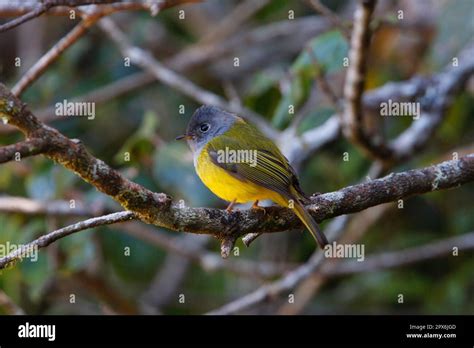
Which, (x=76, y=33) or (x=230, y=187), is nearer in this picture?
(x=230, y=187)

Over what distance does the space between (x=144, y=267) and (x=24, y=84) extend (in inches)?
112

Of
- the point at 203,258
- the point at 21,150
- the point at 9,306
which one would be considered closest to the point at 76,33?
the point at 9,306

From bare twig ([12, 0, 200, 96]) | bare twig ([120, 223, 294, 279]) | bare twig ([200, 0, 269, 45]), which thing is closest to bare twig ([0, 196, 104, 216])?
bare twig ([120, 223, 294, 279])

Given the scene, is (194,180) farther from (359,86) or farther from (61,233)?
(61,233)

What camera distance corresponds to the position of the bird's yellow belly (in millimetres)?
3945

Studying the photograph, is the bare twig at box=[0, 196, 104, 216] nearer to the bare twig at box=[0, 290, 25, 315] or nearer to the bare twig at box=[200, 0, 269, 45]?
the bare twig at box=[0, 290, 25, 315]

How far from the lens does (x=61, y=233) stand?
272 cm

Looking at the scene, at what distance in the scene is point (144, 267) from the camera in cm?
647

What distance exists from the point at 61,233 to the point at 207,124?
6.80ft

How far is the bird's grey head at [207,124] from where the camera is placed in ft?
15.1

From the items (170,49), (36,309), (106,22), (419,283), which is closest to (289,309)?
(419,283)

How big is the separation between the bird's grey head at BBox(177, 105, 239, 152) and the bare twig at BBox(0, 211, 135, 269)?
1.82m

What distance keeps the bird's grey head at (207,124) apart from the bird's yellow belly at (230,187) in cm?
45

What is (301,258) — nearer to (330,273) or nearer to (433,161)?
(330,273)
